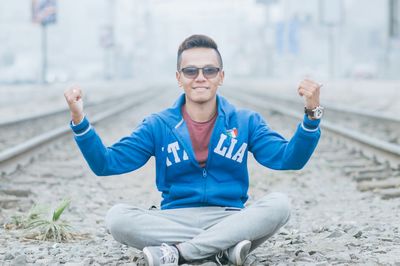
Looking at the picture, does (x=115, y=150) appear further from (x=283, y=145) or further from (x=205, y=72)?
(x=283, y=145)

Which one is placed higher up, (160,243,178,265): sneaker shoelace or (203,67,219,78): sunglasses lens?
(203,67,219,78): sunglasses lens

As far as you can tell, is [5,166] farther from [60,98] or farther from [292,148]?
[60,98]

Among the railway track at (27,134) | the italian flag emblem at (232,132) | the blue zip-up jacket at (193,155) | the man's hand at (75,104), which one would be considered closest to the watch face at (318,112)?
the blue zip-up jacket at (193,155)

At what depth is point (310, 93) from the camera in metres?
3.76

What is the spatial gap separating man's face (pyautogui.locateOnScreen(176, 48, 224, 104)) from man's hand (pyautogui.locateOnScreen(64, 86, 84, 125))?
0.58 metres

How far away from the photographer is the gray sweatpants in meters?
3.93

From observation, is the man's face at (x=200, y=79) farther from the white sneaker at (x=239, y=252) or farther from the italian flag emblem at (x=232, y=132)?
the white sneaker at (x=239, y=252)

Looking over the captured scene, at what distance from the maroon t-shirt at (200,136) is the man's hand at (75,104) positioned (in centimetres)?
61

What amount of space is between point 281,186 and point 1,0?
13285cm

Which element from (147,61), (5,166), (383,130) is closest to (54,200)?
(5,166)

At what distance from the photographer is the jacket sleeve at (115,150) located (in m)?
3.89

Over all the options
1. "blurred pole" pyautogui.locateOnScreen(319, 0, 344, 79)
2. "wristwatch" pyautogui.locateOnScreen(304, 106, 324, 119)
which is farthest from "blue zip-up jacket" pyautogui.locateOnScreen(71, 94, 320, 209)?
"blurred pole" pyautogui.locateOnScreen(319, 0, 344, 79)

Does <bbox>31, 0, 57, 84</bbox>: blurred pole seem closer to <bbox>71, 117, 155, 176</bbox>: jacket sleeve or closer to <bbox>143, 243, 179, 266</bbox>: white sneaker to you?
<bbox>71, 117, 155, 176</bbox>: jacket sleeve

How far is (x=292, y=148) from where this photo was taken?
389 cm
